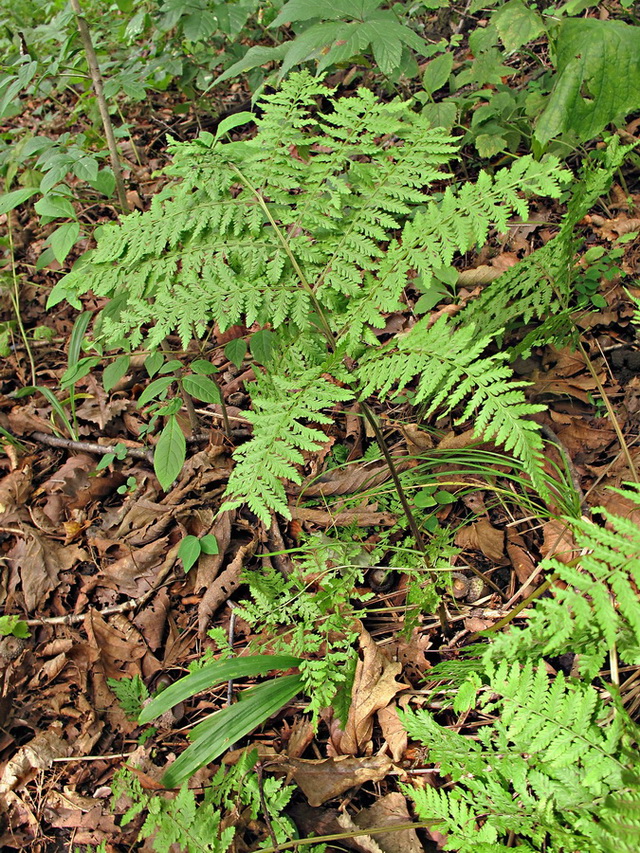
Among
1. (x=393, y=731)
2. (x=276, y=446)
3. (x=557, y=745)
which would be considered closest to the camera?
(x=557, y=745)

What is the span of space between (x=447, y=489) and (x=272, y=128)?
4.46 feet

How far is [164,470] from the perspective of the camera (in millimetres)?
2270

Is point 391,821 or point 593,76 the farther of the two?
point 593,76

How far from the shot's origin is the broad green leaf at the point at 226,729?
1644mm

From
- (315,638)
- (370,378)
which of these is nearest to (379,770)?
(315,638)

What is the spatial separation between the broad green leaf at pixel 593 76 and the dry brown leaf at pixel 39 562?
2.52 meters

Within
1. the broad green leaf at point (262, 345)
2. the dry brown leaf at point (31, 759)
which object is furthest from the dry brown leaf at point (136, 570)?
the broad green leaf at point (262, 345)

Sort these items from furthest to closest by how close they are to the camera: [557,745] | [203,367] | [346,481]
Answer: [346,481]
[203,367]
[557,745]

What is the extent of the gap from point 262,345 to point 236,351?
21cm

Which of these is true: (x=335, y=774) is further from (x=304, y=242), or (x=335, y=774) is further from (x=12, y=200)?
(x=12, y=200)

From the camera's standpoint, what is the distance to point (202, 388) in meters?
2.25

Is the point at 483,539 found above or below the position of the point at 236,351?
below

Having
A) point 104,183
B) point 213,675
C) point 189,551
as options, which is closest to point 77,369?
point 104,183

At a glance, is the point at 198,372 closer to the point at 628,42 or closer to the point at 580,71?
the point at 580,71
